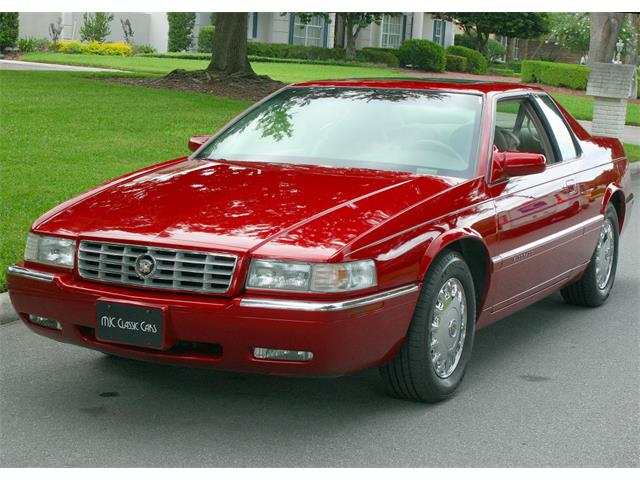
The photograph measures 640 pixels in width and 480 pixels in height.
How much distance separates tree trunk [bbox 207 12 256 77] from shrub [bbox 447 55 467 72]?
31353 millimetres

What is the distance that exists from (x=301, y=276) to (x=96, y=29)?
4544 centimetres

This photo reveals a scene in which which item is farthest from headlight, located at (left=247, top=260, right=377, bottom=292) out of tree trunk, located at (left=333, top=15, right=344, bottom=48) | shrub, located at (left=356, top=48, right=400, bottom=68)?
tree trunk, located at (left=333, top=15, right=344, bottom=48)

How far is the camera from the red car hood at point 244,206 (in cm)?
477

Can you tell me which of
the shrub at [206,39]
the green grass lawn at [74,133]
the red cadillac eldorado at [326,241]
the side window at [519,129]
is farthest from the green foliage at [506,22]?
the red cadillac eldorado at [326,241]

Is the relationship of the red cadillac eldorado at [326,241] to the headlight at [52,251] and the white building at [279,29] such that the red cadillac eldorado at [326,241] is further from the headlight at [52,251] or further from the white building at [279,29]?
the white building at [279,29]

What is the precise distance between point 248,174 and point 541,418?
6.20 ft

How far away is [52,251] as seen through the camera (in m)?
5.09

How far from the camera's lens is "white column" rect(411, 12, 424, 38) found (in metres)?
62.3

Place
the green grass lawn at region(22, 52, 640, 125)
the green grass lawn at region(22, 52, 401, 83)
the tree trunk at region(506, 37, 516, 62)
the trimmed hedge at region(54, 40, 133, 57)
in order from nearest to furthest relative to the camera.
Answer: the green grass lawn at region(22, 52, 640, 125) → the green grass lawn at region(22, 52, 401, 83) → the trimmed hedge at region(54, 40, 133, 57) → the tree trunk at region(506, 37, 516, 62)

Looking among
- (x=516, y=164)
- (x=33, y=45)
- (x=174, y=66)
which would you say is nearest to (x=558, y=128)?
(x=516, y=164)

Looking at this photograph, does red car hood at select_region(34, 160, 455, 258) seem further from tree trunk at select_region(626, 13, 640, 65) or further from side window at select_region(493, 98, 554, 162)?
tree trunk at select_region(626, 13, 640, 65)

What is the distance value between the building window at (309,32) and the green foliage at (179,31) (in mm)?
6188

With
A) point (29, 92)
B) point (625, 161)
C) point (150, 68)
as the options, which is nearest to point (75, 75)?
point (29, 92)

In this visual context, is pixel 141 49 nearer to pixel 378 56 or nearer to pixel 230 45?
pixel 378 56
